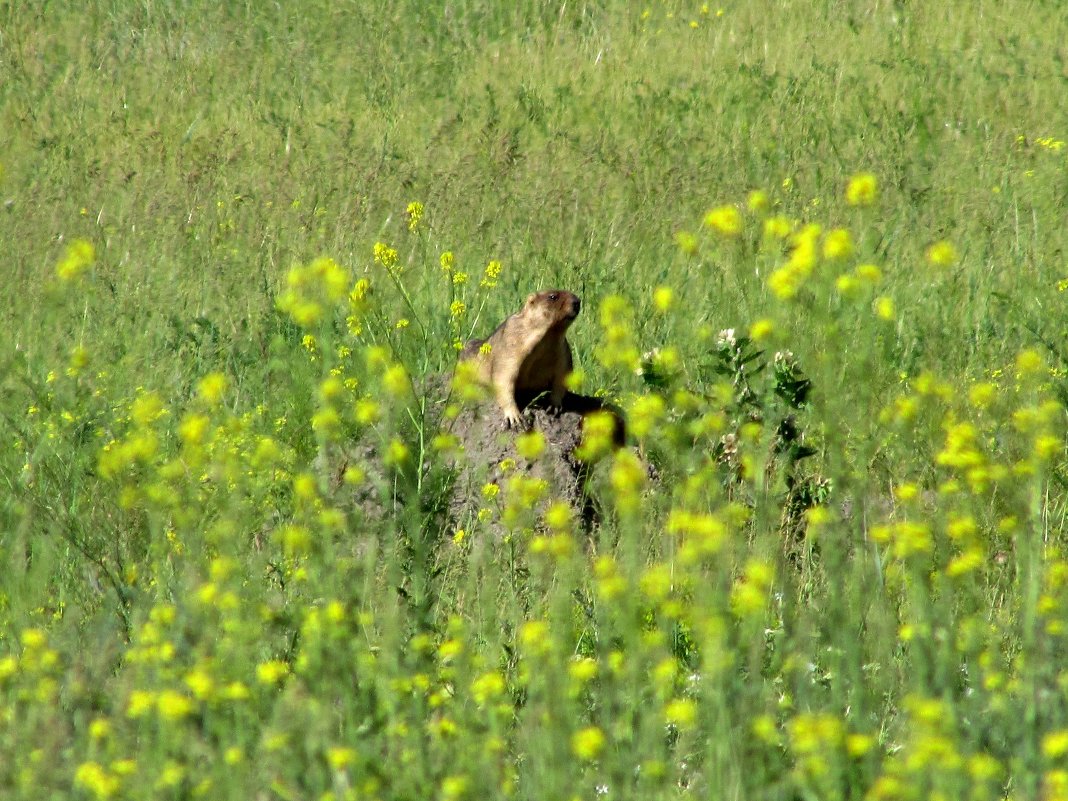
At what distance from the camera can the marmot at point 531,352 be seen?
5.60 meters

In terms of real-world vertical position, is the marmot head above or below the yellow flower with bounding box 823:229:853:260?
below

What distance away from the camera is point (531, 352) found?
5.59 meters

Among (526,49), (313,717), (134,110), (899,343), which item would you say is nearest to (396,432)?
(313,717)

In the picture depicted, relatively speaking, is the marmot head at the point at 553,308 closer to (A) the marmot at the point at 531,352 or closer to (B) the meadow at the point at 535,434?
(A) the marmot at the point at 531,352

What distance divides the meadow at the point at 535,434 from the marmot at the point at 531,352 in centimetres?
21

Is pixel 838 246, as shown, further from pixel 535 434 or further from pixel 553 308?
pixel 553 308

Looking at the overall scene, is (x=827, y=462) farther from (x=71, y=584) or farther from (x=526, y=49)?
(x=526, y=49)

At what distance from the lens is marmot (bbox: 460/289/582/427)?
560 centimetres

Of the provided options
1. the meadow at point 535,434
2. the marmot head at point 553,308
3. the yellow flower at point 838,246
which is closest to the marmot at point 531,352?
the marmot head at point 553,308

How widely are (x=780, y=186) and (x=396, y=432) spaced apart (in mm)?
4695

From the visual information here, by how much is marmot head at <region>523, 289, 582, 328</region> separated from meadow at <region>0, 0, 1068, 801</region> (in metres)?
0.23

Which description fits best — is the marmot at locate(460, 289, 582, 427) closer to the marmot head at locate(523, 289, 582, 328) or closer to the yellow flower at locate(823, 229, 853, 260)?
the marmot head at locate(523, 289, 582, 328)

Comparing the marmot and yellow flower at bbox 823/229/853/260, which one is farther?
the marmot

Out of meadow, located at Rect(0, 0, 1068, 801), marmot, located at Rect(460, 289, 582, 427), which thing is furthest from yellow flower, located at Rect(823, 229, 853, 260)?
marmot, located at Rect(460, 289, 582, 427)
